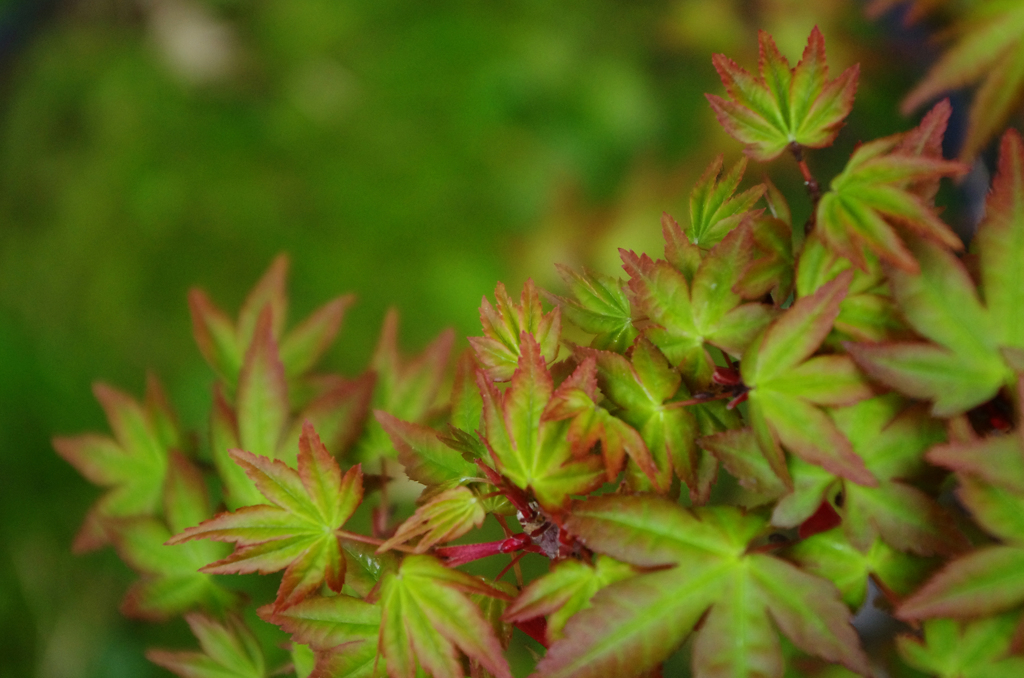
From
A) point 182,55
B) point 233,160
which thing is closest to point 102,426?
point 233,160

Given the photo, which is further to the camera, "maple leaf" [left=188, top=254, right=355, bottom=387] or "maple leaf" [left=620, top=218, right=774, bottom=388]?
"maple leaf" [left=188, top=254, right=355, bottom=387]

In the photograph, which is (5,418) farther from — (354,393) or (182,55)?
(354,393)

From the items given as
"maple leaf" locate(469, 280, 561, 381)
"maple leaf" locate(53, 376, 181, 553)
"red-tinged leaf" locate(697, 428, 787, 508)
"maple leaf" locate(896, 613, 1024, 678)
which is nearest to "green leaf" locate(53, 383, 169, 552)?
"maple leaf" locate(53, 376, 181, 553)

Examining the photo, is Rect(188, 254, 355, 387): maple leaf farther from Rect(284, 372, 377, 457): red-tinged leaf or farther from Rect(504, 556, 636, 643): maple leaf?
Rect(504, 556, 636, 643): maple leaf

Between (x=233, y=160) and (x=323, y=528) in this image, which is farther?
(x=233, y=160)

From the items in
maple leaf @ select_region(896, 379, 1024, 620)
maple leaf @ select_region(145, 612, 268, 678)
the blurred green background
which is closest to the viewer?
maple leaf @ select_region(896, 379, 1024, 620)

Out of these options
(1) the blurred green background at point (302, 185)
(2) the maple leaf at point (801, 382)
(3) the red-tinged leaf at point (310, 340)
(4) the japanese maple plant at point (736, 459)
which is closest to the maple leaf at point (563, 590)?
(4) the japanese maple plant at point (736, 459)

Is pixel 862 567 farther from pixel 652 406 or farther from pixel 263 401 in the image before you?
pixel 263 401
